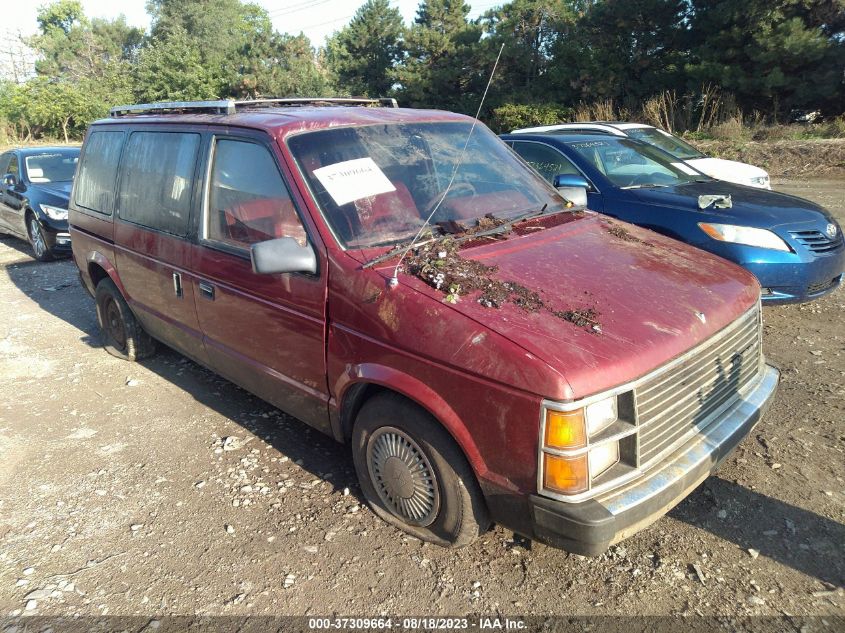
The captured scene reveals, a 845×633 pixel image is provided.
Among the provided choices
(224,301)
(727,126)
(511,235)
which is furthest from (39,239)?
(727,126)

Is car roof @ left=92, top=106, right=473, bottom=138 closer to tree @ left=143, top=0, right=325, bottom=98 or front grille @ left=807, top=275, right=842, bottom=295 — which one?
front grille @ left=807, top=275, right=842, bottom=295

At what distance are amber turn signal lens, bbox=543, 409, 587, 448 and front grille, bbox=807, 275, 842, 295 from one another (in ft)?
12.6

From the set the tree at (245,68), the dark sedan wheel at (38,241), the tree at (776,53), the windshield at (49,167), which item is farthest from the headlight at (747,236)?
the tree at (245,68)

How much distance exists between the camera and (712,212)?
17.5 feet

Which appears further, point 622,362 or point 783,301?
point 783,301

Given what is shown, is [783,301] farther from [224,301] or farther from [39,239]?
[39,239]

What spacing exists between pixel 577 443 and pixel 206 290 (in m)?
2.55

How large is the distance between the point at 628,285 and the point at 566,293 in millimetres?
342

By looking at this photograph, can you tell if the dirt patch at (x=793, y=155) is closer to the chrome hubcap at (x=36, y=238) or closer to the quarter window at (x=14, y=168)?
the chrome hubcap at (x=36, y=238)

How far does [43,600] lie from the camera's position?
9.07 ft

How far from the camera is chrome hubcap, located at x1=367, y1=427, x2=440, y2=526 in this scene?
2.84m

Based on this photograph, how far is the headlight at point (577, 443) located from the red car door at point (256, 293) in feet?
4.34

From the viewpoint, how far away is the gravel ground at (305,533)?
268cm

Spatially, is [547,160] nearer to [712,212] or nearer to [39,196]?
[712,212]
